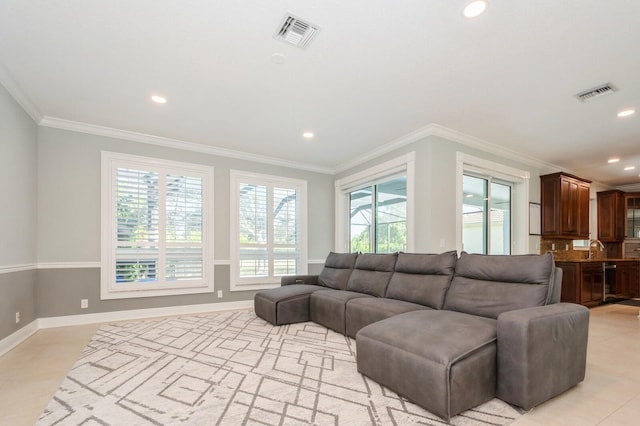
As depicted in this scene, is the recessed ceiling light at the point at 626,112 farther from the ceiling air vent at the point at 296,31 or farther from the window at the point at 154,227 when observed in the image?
the window at the point at 154,227

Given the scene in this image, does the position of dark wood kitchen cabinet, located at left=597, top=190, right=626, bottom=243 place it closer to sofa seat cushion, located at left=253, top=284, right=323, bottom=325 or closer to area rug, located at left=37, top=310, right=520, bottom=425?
sofa seat cushion, located at left=253, top=284, right=323, bottom=325

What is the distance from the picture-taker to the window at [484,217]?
480 centimetres

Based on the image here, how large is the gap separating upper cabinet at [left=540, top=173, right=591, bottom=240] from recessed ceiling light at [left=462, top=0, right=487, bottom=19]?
4.83 metres

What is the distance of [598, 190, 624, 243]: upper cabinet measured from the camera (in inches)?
288

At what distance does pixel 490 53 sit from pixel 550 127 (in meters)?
2.35

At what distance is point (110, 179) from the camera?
14.4 feet

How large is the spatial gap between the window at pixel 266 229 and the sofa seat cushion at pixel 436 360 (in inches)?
134

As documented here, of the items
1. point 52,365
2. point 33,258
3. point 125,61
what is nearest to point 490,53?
point 125,61

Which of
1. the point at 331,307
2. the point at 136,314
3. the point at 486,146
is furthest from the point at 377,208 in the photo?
the point at 136,314

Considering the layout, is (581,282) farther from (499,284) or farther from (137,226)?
(137,226)

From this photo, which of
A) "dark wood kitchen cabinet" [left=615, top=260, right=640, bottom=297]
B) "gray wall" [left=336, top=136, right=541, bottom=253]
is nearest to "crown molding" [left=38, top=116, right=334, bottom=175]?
"gray wall" [left=336, top=136, right=541, bottom=253]

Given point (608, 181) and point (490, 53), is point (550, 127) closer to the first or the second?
point (490, 53)

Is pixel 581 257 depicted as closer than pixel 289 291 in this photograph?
No

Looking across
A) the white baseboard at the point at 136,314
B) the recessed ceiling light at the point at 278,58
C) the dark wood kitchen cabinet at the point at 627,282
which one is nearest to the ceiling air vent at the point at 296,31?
the recessed ceiling light at the point at 278,58
